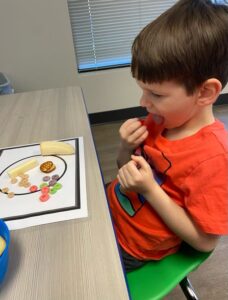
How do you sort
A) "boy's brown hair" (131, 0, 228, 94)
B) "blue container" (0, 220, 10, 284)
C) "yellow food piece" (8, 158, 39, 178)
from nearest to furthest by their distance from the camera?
"blue container" (0, 220, 10, 284) → "boy's brown hair" (131, 0, 228, 94) → "yellow food piece" (8, 158, 39, 178)

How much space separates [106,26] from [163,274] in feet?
6.47

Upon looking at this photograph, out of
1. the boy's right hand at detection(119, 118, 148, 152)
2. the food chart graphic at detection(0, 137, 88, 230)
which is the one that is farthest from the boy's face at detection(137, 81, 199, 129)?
the food chart graphic at detection(0, 137, 88, 230)

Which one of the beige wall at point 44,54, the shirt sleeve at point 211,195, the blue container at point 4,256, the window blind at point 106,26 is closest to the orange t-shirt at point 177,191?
the shirt sleeve at point 211,195

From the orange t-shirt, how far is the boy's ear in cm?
6

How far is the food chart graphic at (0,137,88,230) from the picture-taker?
0.53m

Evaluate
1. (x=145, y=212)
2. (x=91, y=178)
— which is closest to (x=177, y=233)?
(x=145, y=212)

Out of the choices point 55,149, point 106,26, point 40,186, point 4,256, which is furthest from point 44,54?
point 4,256

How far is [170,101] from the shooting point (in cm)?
58

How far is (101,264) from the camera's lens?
0.44 metres

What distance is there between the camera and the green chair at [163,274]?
24.1 inches

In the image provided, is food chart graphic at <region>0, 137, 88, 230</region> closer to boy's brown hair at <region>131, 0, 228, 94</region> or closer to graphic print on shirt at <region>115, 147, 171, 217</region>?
graphic print on shirt at <region>115, 147, 171, 217</region>

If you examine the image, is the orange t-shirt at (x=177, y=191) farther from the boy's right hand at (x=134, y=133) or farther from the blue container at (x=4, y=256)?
the blue container at (x=4, y=256)

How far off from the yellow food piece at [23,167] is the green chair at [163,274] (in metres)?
0.35

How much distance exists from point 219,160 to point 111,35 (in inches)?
75.2
